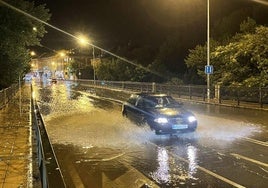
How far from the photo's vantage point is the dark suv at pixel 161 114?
13531 millimetres

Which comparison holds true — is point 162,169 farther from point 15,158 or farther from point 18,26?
point 18,26

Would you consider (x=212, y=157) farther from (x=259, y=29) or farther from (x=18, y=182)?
(x=259, y=29)

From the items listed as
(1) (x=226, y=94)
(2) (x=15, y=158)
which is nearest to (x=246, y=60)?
(1) (x=226, y=94)

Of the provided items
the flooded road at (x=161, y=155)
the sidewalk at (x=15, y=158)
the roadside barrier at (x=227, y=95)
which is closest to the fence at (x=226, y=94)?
the roadside barrier at (x=227, y=95)

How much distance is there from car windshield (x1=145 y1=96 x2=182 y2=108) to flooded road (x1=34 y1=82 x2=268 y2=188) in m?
1.04

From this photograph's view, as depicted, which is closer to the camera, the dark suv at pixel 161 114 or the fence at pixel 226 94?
the dark suv at pixel 161 114

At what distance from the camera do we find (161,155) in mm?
10570

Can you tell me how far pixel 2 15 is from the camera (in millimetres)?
18609

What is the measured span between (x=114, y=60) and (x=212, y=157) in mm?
64742

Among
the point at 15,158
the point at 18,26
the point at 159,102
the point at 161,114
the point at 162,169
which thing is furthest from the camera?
the point at 18,26

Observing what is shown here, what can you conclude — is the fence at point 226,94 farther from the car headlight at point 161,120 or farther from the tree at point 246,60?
the car headlight at point 161,120

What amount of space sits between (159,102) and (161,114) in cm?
162

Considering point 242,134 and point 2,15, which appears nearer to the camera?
point 242,134

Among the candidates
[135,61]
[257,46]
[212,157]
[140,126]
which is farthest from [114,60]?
[212,157]
